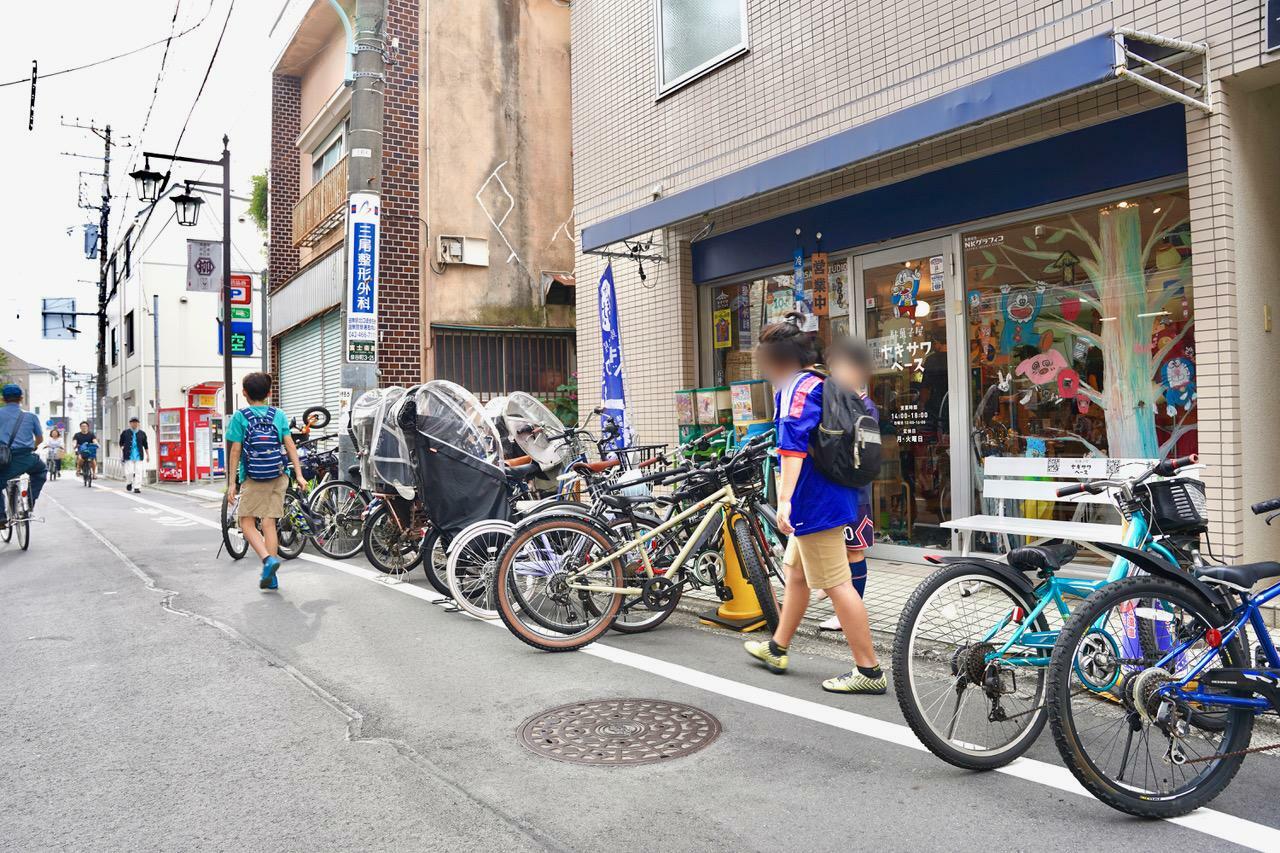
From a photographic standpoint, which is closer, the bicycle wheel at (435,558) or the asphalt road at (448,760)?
the asphalt road at (448,760)

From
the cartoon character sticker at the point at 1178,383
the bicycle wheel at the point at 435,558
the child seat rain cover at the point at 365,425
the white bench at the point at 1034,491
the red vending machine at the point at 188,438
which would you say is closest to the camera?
the white bench at the point at 1034,491

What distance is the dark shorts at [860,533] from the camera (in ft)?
15.9

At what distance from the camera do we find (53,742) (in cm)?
398

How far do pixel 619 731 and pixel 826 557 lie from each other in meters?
1.34

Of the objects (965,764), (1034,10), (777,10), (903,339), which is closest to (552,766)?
(965,764)

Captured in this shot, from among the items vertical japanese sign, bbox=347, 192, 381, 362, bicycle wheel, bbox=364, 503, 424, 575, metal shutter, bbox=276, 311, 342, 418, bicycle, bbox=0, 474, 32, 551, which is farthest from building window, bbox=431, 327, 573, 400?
bicycle wheel, bbox=364, 503, 424, 575

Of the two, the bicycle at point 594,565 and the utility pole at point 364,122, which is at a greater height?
the utility pole at point 364,122

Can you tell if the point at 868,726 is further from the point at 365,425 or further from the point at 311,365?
the point at 311,365

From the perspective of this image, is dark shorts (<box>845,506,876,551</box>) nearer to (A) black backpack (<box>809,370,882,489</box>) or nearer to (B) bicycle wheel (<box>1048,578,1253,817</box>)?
(A) black backpack (<box>809,370,882,489</box>)

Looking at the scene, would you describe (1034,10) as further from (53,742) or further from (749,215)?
(53,742)

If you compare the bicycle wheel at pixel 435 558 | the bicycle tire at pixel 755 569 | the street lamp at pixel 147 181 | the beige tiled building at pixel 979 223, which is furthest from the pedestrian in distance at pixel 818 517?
the street lamp at pixel 147 181

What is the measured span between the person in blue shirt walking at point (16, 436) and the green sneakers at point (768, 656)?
362 inches

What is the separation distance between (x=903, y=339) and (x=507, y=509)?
3.83 metres

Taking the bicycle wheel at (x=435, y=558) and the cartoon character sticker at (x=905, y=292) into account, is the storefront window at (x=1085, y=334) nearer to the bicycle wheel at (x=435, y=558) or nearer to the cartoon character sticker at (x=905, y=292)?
the cartoon character sticker at (x=905, y=292)
